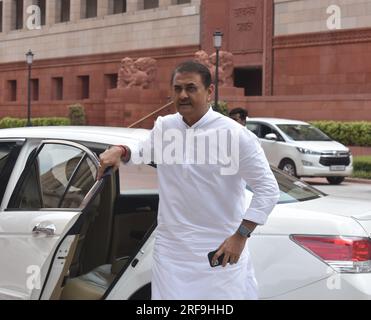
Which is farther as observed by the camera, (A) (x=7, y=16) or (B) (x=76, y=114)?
(A) (x=7, y=16)

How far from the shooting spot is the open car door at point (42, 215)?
13.1ft

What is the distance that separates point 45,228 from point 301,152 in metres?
14.3

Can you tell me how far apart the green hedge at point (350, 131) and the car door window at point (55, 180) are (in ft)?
69.6

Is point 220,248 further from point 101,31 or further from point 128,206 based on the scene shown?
point 101,31

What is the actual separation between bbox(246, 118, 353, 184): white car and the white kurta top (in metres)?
14.7

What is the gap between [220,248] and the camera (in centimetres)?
296

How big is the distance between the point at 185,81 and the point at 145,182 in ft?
3.72

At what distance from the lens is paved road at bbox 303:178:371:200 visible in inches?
591

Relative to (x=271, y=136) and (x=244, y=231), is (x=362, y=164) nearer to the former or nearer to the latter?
(x=271, y=136)

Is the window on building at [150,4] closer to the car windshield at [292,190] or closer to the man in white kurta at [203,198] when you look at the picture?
the car windshield at [292,190]

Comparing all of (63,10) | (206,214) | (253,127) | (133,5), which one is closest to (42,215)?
(206,214)

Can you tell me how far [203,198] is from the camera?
3.02m

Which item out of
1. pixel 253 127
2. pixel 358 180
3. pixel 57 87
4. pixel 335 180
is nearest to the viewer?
pixel 335 180

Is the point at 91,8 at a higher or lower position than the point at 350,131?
higher
